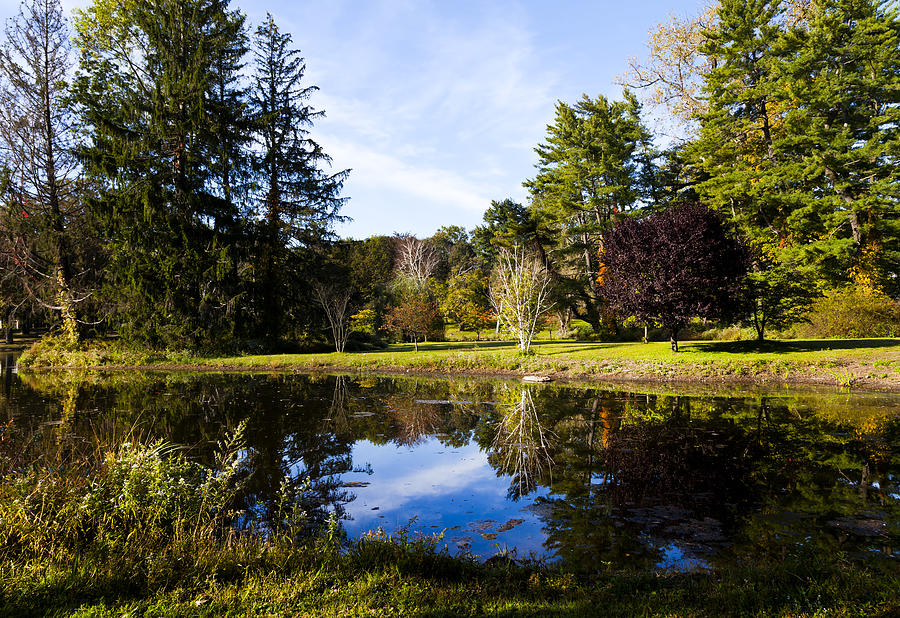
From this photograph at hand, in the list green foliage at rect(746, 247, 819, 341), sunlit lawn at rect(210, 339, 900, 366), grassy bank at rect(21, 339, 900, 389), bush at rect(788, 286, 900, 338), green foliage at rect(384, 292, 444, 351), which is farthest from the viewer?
green foliage at rect(384, 292, 444, 351)

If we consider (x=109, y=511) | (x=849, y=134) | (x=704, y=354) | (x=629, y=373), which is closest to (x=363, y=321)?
(x=629, y=373)

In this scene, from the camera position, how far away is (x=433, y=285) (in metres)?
45.1

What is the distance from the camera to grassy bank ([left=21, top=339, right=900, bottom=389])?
14875 millimetres

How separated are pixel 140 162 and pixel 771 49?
31.7m

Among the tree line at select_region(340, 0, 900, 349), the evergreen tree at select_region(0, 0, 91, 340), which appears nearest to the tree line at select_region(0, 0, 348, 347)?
the evergreen tree at select_region(0, 0, 91, 340)

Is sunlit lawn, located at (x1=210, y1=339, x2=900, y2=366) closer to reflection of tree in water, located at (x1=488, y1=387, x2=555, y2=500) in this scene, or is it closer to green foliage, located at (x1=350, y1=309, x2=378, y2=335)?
reflection of tree in water, located at (x1=488, y1=387, x2=555, y2=500)

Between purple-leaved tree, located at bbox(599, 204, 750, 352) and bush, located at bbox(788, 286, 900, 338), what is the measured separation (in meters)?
6.90

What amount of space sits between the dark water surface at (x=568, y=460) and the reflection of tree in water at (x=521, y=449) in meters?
0.05

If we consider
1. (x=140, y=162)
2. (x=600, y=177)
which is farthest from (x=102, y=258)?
(x=600, y=177)

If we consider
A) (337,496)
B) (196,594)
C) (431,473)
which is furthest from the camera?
(431,473)

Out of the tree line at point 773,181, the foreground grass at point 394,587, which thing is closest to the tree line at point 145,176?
the tree line at point 773,181

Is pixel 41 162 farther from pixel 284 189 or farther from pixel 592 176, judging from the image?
pixel 592 176

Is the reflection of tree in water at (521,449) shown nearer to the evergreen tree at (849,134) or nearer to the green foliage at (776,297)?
the green foliage at (776,297)

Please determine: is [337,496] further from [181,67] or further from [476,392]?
[181,67]
